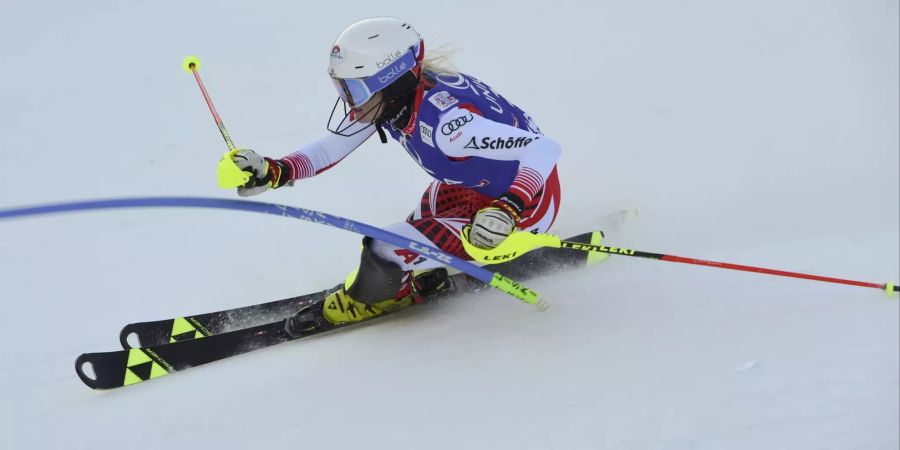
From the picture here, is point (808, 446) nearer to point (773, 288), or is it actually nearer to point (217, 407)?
point (773, 288)

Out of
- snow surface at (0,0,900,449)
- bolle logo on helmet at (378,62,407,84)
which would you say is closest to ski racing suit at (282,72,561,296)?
bolle logo on helmet at (378,62,407,84)

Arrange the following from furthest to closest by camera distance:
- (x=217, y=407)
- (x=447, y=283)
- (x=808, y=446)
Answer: (x=447, y=283), (x=217, y=407), (x=808, y=446)

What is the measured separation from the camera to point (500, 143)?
263cm

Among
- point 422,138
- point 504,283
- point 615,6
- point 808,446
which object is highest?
point 615,6

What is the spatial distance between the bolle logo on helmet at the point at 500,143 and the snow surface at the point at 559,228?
2.31 ft

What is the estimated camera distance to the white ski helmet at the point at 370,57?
2.58m

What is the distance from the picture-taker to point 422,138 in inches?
109

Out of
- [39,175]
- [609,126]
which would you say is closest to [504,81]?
[609,126]

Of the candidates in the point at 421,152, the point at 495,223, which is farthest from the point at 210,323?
the point at 495,223

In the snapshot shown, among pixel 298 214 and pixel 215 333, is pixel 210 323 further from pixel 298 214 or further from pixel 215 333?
pixel 298 214

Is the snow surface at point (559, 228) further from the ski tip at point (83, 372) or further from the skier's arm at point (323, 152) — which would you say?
the skier's arm at point (323, 152)

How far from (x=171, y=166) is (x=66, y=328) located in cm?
134

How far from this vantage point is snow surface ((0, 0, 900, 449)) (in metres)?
2.42

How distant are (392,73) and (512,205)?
0.62 m
